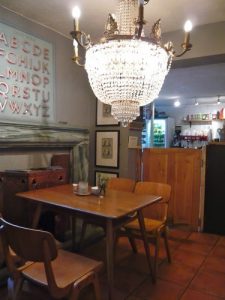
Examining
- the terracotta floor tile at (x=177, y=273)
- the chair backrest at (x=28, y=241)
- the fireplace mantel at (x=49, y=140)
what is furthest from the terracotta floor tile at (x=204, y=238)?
the chair backrest at (x=28, y=241)

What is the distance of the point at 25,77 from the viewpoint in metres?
2.85

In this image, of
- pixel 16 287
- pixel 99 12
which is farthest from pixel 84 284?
pixel 99 12

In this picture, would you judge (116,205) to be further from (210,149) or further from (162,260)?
(210,149)

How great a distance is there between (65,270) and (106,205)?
55 cm

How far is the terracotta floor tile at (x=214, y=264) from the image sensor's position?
2582 mm

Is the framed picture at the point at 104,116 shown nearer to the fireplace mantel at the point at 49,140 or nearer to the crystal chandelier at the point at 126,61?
the fireplace mantel at the point at 49,140

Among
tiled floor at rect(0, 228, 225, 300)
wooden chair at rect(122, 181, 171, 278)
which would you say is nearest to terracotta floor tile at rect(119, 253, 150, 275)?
tiled floor at rect(0, 228, 225, 300)

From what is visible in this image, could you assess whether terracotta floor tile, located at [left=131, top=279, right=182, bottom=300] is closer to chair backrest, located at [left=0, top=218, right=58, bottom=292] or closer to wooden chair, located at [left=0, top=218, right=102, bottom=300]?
wooden chair, located at [left=0, top=218, right=102, bottom=300]

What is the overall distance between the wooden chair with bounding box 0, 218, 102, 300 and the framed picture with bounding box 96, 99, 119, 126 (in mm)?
2192

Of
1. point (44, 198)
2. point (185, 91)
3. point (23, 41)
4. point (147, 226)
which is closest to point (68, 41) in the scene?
point (23, 41)

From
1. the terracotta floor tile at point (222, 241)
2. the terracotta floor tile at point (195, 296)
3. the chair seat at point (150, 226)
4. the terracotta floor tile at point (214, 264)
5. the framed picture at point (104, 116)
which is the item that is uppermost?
the framed picture at point (104, 116)

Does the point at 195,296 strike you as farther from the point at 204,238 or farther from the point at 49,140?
the point at 49,140

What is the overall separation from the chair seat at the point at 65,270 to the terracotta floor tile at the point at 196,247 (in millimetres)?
1684

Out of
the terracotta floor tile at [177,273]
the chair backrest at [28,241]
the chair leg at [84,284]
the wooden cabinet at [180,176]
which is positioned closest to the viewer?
the chair backrest at [28,241]
